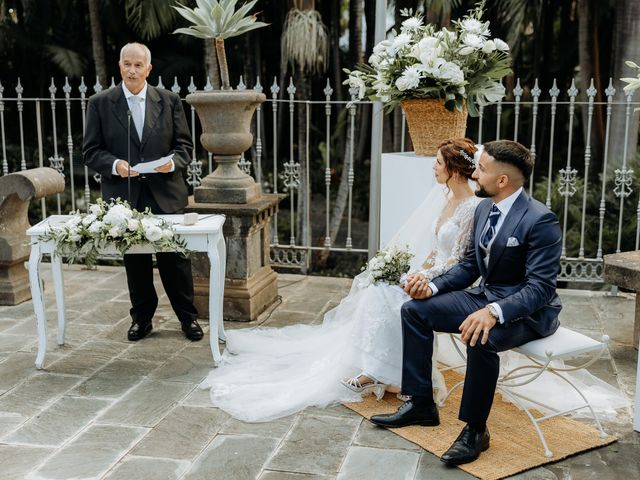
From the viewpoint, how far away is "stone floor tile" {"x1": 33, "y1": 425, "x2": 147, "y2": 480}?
3.68 m

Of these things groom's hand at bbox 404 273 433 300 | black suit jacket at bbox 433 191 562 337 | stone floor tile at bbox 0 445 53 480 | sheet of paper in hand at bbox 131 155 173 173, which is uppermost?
sheet of paper in hand at bbox 131 155 173 173

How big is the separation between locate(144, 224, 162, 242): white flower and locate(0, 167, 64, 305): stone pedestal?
2001mm

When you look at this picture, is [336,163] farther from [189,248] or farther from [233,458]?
[233,458]

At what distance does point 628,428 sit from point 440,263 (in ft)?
4.21

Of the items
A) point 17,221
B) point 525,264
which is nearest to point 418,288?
point 525,264

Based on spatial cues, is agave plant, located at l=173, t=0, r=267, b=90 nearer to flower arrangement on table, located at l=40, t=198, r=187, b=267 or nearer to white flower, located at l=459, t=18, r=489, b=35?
flower arrangement on table, located at l=40, t=198, r=187, b=267

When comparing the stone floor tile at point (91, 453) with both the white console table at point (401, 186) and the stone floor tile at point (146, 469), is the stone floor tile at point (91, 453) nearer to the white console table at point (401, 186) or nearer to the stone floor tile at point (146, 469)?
the stone floor tile at point (146, 469)

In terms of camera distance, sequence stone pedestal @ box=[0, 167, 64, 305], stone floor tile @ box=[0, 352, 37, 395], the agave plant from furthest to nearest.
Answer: stone pedestal @ box=[0, 167, 64, 305], the agave plant, stone floor tile @ box=[0, 352, 37, 395]

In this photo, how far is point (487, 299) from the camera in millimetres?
4082

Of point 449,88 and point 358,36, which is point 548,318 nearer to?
point 449,88

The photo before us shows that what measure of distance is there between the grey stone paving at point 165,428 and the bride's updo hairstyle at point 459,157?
144 cm

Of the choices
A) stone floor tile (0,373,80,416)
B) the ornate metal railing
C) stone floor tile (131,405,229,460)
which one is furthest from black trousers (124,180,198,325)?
the ornate metal railing

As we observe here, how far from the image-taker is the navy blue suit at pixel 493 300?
374cm

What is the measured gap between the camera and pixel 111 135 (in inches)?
213
